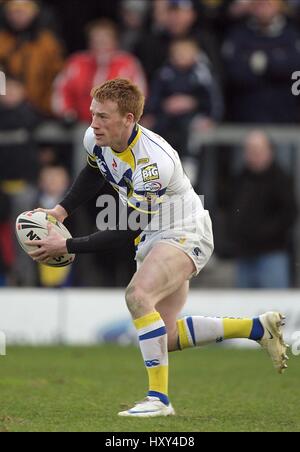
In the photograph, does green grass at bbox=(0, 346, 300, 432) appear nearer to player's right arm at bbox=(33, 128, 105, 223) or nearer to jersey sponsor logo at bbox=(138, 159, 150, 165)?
player's right arm at bbox=(33, 128, 105, 223)

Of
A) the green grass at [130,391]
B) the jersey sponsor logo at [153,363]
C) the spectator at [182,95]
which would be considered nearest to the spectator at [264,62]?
the spectator at [182,95]

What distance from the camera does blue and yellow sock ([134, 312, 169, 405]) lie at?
7.38m

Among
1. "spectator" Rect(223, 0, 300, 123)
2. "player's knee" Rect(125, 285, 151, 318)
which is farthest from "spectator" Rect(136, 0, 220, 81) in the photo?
"player's knee" Rect(125, 285, 151, 318)

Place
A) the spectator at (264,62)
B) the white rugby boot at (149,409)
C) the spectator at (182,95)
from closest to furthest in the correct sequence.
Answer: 1. the white rugby boot at (149,409)
2. the spectator at (182,95)
3. the spectator at (264,62)

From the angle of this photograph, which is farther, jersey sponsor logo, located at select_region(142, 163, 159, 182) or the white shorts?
the white shorts

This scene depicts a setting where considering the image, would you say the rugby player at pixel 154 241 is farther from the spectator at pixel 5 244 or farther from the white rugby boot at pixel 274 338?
the spectator at pixel 5 244

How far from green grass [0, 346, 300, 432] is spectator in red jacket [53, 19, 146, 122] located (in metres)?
3.07

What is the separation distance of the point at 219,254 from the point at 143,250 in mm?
5584

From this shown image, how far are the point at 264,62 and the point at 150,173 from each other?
6.37m

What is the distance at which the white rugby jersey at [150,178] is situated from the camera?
7.46 m

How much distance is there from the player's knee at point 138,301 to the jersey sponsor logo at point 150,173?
0.74m

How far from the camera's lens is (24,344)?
43.4 feet

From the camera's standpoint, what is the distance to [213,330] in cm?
796

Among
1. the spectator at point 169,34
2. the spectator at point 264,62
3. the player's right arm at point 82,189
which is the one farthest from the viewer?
the spectator at point 264,62
